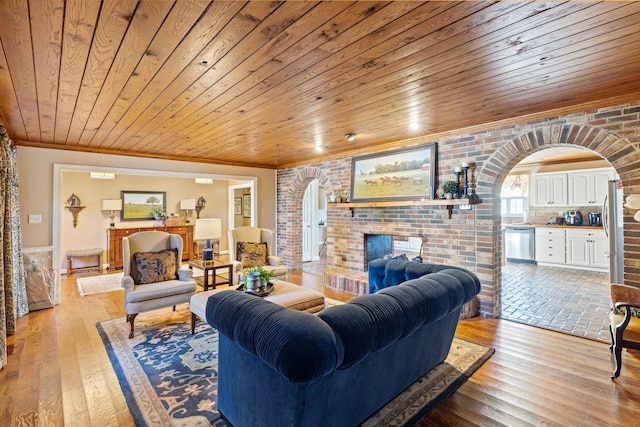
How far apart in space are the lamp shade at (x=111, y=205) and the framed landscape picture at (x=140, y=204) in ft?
0.78

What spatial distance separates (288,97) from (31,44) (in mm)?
1663

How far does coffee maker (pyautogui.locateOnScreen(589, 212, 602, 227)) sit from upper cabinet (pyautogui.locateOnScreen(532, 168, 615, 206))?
0.21 m

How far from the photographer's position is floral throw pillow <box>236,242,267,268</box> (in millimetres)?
4938

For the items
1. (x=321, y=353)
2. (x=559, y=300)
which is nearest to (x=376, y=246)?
(x=559, y=300)

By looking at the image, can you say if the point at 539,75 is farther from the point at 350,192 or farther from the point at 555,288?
the point at 555,288

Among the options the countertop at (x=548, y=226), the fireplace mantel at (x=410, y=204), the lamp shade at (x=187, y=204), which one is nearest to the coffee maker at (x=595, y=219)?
the countertop at (x=548, y=226)

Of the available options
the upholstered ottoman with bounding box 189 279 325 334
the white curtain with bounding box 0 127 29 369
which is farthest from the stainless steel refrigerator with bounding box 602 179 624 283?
the white curtain with bounding box 0 127 29 369

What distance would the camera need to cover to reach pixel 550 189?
22.9ft

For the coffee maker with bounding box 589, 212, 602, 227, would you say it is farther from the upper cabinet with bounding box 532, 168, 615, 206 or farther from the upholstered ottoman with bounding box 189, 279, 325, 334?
the upholstered ottoman with bounding box 189, 279, 325, 334

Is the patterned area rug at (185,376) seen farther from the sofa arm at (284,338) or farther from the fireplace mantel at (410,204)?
the fireplace mantel at (410,204)

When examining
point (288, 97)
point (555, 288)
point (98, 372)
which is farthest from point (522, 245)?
point (98, 372)

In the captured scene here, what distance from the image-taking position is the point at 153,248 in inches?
160

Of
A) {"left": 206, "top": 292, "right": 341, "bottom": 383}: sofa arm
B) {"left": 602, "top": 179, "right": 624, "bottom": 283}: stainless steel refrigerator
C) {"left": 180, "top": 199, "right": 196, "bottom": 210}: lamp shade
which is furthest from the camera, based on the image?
{"left": 180, "top": 199, "right": 196, "bottom": 210}: lamp shade

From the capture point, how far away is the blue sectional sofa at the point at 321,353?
1.36 m
